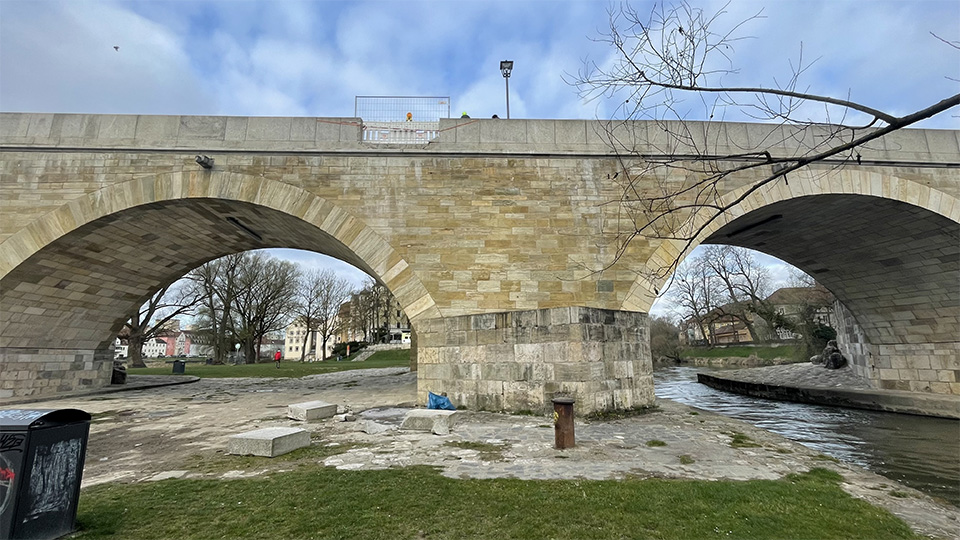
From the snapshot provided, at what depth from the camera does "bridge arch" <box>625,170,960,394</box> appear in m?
11.3

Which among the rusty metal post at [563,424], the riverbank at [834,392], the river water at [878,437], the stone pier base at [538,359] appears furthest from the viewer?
the riverbank at [834,392]

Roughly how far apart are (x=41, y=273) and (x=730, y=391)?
2620 centimetres

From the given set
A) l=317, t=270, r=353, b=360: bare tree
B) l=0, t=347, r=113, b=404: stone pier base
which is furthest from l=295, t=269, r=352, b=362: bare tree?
l=0, t=347, r=113, b=404: stone pier base

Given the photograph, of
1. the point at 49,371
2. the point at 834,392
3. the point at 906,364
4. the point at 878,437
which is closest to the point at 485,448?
the point at 878,437

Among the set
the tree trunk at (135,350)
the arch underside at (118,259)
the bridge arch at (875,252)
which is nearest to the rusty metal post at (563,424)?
the bridge arch at (875,252)

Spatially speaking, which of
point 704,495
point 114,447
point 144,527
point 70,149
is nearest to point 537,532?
point 704,495

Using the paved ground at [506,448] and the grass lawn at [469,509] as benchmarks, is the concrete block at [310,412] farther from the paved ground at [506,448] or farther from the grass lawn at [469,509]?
the grass lawn at [469,509]

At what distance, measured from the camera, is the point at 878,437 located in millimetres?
10234

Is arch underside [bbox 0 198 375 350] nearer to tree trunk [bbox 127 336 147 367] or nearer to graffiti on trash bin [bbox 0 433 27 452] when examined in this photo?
graffiti on trash bin [bbox 0 433 27 452]

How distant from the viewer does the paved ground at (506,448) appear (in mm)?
4984

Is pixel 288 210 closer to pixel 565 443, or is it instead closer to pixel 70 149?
pixel 70 149

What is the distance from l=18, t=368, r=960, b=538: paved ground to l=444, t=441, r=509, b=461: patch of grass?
14 mm

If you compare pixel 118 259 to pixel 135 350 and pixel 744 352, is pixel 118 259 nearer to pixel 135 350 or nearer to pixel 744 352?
pixel 135 350

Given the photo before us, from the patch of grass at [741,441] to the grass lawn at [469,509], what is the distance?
5.84ft
